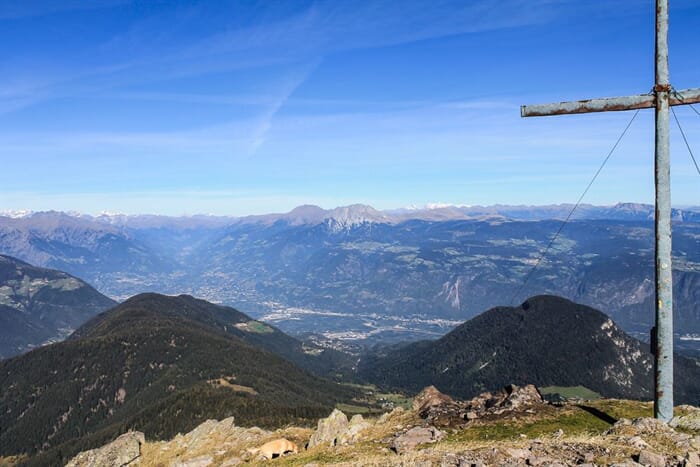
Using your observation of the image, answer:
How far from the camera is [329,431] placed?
138 ft

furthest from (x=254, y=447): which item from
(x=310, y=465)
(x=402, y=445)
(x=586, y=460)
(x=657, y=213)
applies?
(x=657, y=213)

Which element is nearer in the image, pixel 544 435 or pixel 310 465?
pixel 544 435

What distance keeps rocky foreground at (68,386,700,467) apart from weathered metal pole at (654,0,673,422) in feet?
13.0

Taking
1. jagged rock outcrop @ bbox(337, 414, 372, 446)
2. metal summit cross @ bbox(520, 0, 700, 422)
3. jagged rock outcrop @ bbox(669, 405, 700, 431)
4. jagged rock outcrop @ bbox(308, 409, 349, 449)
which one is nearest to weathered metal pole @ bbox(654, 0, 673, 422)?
metal summit cross @ bbox(520, 0, 700, 422)

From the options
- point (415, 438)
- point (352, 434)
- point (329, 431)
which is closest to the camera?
point (415, 438)

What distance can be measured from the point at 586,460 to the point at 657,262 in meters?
9.94

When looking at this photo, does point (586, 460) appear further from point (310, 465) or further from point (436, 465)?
point (310, 465)

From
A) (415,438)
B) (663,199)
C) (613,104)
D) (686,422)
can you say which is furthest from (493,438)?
(613,104)

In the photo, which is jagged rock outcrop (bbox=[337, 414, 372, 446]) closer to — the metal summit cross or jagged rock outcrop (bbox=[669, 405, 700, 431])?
jagged rock outcrop (bbox=[669, 405, 700, 431])

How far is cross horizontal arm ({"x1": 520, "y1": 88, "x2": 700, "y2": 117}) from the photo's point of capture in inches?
922

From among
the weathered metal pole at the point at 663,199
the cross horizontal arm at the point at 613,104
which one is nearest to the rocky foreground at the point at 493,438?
the weathered metal pole at the point at 663,199

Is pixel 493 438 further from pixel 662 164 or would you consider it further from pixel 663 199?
pixel 662 164

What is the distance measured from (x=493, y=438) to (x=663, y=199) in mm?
16026

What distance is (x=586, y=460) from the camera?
73.0 ft
